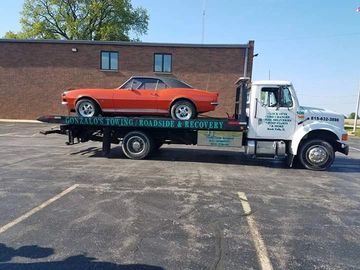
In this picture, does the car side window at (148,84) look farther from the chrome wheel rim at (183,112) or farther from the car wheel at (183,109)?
the chrome wheel rim at (183,112)

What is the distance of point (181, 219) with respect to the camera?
525cm

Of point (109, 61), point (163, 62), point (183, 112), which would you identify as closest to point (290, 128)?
point (183, 112)

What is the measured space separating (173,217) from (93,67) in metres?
22.1

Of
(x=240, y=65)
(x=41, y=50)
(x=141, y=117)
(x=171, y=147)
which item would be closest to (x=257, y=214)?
(x=141, y=117)

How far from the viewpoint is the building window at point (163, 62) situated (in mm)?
25062

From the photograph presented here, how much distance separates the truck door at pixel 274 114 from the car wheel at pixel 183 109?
1883mm

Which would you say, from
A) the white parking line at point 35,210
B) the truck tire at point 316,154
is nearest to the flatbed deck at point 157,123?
the truck tire at point 316,154

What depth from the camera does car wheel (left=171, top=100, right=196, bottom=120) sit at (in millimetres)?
10273

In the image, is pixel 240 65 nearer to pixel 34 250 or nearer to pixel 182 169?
pixel 182 169

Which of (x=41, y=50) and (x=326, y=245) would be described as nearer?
(x=326, y=245)

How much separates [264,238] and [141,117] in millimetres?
6531

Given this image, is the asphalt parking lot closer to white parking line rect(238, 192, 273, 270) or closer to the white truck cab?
white parking line rect(238, 192, 273, 270)

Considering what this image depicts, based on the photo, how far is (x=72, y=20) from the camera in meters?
44.4

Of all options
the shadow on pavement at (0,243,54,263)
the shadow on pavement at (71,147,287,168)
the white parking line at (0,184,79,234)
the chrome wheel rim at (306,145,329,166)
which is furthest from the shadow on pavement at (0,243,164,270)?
the chrome wheel rim at (306,145,329,166)
